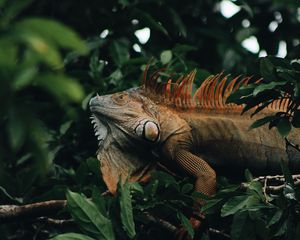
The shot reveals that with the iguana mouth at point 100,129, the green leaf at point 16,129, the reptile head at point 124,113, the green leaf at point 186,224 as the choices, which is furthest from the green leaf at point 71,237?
the green leaf at point 16,129

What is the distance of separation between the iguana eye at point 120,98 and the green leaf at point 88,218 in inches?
54.8

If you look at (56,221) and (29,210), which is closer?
(29,210)

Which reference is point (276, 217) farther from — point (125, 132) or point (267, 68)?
point (125, 132)

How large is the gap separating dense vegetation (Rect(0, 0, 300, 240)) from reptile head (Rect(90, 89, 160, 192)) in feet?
0.67

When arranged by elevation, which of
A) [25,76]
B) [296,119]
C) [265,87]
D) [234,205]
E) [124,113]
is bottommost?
[124,113]

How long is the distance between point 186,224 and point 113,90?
1765mm

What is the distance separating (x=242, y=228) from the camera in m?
4.24

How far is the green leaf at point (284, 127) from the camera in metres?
4.18

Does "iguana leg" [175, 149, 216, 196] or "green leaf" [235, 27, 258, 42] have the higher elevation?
"iguana leg" [175, 149, 216, 196]

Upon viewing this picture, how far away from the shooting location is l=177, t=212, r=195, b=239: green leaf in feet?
14.7

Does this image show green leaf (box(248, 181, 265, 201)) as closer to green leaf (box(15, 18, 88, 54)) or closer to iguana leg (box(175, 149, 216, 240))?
iguana leg (box(175, 149, 216, 240))

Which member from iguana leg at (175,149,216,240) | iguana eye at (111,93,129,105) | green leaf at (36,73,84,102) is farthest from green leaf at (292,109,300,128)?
green leaf at (36,73,84,102)

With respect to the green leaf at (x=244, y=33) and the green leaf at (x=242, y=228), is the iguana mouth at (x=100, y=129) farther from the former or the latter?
the green leaf at (x=244, y=33)

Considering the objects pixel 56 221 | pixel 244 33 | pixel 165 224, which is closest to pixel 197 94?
pixel 165 224
